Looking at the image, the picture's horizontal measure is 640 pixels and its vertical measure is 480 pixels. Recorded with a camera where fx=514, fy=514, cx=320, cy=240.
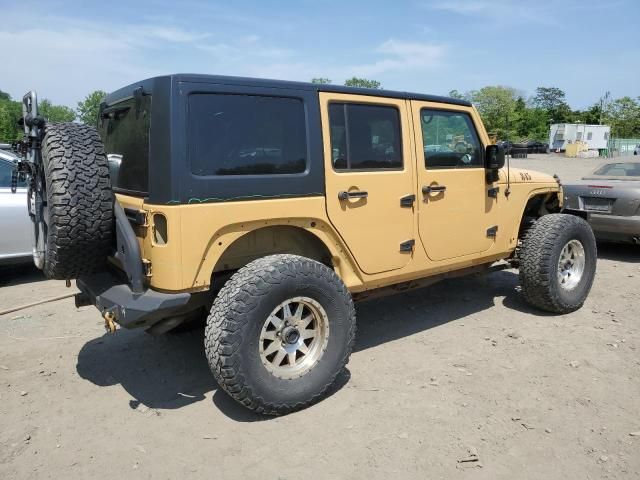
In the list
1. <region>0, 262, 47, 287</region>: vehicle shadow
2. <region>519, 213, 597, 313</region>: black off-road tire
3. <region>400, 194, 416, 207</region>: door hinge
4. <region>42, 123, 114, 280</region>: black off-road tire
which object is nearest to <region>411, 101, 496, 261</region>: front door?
<region>400, 194, 416, 207</region>: door hinge

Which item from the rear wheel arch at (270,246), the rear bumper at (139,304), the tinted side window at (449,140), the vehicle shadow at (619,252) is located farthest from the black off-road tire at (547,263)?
the rear bumper at (139,304)

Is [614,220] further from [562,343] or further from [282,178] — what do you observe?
[282,178]

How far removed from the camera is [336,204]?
11.7 feet

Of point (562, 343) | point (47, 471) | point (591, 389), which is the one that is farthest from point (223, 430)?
point (562, 343)

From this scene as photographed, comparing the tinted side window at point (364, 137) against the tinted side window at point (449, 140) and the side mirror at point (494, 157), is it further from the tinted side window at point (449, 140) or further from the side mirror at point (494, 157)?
the side mirror at point (494, 157)

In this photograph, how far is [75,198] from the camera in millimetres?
2992

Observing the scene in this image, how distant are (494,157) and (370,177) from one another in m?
1.42

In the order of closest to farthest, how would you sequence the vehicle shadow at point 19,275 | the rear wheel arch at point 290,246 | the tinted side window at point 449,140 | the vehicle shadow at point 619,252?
the rear wheel arch at point 290,246 → the tinted side window at point 449,140 → the vehicle shadow at point 19,275 → the vehicle shadow at point 619,252

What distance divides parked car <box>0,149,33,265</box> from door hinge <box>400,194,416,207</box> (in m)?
4.68

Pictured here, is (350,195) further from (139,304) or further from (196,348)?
(196,348)

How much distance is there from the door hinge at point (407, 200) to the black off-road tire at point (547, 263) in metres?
1.55

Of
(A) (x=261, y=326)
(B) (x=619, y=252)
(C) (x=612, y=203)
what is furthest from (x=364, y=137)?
(B) (x=619, y=252)

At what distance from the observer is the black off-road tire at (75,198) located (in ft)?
9.77

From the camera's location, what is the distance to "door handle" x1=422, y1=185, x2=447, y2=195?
160 inches
